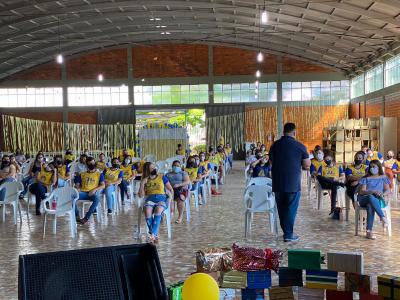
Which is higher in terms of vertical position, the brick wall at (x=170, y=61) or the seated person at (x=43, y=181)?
the brick wall at (x=170, y=61)

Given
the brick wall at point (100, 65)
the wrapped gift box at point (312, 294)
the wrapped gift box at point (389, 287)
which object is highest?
the brick wall at point (100, 65)

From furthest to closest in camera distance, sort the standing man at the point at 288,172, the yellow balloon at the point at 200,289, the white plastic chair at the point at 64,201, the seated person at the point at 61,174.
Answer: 1. the seated person at the point at 61,174
2. the white plastic chair at the point at 64,201
3. the standing man at the point at 288,172
4. the yellow balloon at the point at 200,289

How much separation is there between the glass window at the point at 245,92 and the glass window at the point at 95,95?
5085 mm

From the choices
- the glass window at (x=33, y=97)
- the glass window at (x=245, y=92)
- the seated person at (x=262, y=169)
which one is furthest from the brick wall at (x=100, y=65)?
the seated person at (x=262, y=169)

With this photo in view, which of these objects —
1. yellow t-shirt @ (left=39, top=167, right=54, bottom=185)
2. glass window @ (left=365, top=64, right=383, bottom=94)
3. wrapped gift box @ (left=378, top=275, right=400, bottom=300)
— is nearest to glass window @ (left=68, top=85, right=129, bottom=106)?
glass window @ (left=365, top=64, right=383, bottom=94)

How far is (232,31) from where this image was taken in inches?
853

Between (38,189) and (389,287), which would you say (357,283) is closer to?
(389,287)

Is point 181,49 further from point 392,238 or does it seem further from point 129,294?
point 129,294

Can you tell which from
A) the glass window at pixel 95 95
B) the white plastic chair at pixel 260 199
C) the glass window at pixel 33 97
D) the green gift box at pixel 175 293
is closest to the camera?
the green gift box at pixel 175 293

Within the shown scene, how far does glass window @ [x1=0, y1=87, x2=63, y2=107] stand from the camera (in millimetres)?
26453

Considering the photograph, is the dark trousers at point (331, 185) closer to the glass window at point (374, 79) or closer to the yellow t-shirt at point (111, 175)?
the yellow t-shirt at point (111, 175)

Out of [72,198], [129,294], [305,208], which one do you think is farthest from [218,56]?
[129,294]

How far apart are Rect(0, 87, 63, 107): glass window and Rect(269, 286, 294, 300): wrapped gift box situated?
2417cm

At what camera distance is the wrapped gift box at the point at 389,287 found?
3266mm
